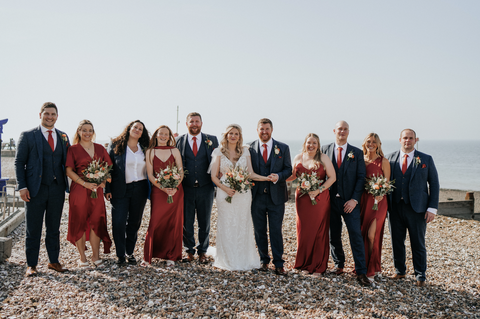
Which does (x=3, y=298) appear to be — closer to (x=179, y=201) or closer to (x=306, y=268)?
(x=179, y=201)

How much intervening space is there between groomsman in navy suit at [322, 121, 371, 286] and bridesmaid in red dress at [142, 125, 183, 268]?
9.29 feet

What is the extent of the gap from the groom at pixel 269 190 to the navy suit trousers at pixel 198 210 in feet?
3.10

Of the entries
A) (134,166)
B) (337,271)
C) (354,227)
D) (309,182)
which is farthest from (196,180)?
(337,271)

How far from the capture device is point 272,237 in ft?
20.8

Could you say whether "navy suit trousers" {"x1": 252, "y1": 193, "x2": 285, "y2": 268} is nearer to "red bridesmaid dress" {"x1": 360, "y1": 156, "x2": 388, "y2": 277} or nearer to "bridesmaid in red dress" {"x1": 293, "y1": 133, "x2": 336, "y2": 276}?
"bridesmaid in red dress" {"x1": 293, "y1": 133, "x2": 336, "y2": 276}

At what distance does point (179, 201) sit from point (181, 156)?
2.85 feet

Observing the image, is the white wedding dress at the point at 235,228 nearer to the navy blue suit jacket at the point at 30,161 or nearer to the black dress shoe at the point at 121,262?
the black dress shoe at the point at 121,262

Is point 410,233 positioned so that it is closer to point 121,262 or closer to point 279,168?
point 279,168

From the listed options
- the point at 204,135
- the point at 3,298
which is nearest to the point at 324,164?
the point at 204,135

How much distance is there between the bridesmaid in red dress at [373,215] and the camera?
6.18 m

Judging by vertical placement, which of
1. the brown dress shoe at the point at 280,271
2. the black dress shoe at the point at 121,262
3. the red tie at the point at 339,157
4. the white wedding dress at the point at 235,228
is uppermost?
the red tie at the point at 339,157

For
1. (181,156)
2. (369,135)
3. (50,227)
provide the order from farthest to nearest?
(181,156) → (369,135) → (50,227)

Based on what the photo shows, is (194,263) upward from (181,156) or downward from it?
downward

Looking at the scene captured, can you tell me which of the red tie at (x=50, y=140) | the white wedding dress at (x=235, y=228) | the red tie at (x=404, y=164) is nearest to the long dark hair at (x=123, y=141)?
the red tie at (x=50, y=140)
